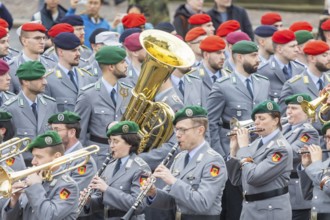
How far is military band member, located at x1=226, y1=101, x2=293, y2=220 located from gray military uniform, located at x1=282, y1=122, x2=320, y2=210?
95 cm

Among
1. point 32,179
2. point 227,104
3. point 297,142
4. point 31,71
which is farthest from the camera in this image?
point 227,104

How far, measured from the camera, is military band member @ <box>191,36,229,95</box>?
22781 millimetres

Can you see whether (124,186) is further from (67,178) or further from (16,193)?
(16,193)

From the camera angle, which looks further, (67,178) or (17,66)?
(17,66)

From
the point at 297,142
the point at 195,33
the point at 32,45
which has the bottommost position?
the point at 195,33

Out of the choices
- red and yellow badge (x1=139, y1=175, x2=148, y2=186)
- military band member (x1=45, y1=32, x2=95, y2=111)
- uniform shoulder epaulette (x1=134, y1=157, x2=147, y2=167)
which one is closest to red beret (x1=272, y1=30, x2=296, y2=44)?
military band member (x1=45, y1=32, x2=95, y2=111)

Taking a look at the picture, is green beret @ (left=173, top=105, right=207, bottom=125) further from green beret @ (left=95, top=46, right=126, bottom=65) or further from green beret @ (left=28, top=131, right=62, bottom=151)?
green beret @ (left=95, top=46, right=126, bottom=65)

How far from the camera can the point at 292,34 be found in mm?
23578

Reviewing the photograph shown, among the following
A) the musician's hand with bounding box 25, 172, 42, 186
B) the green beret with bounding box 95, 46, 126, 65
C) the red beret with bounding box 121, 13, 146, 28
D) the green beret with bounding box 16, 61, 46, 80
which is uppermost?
the musician's hand with bounding box 25, 172, 42, 186

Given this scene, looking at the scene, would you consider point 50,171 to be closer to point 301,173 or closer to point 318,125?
point 301,173

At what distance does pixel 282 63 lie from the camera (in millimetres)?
23641

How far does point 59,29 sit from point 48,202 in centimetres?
631

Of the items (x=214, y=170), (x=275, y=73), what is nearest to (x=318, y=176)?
(x=214, y=170)

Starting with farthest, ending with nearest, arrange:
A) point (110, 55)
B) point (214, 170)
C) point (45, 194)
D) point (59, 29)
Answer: point (59, 29)
point (110, 55)
point (214, 170)
point (45, 194)
